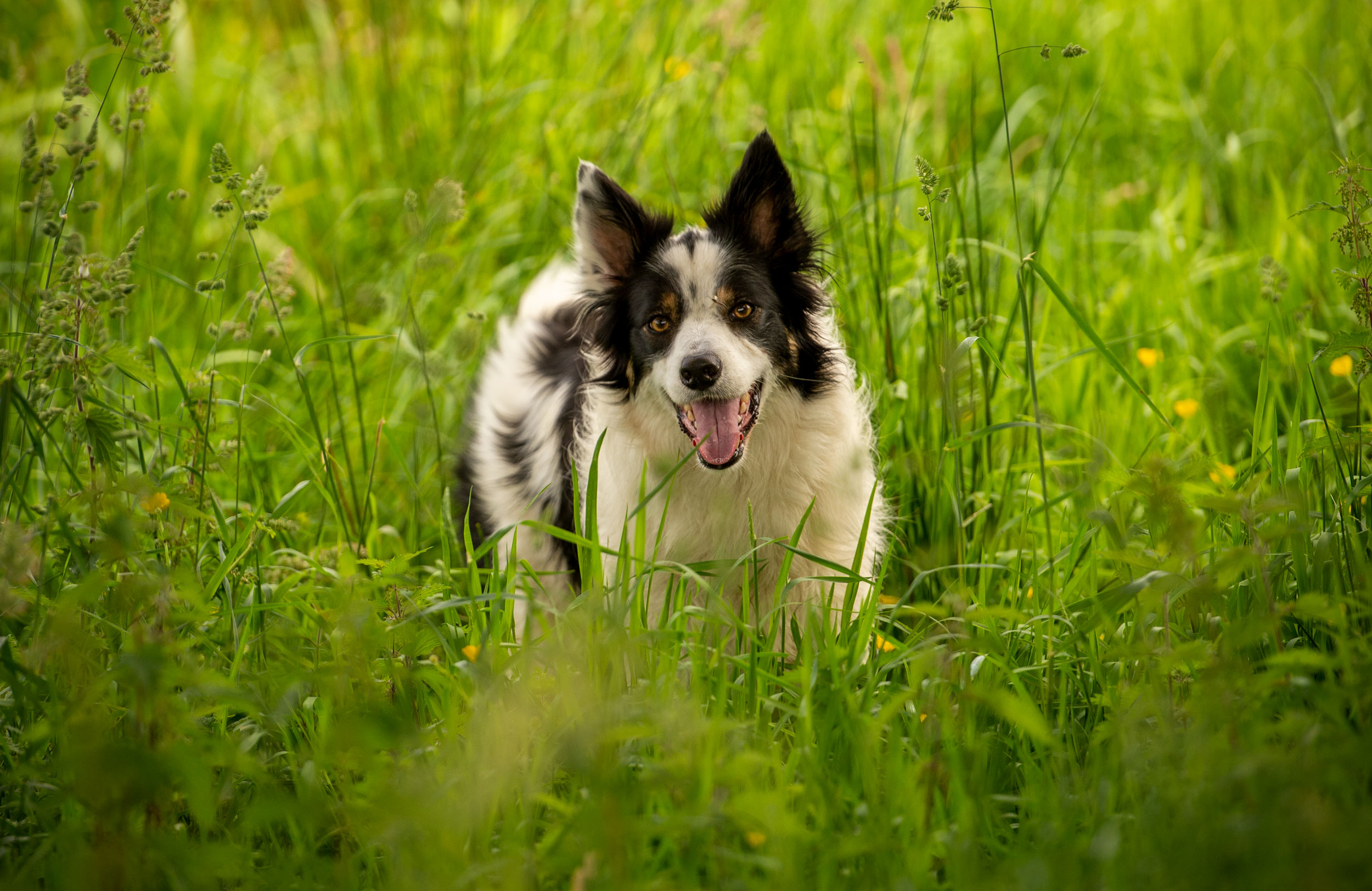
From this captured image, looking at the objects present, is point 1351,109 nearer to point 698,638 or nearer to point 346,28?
point 698,638

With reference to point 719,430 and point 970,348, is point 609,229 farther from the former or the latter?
point 970,348

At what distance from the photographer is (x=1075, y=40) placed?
532 centimetres

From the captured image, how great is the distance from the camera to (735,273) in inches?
116

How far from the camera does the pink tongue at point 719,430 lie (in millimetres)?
2793

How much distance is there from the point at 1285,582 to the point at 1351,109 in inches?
135

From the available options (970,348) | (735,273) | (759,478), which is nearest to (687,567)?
(759,478)

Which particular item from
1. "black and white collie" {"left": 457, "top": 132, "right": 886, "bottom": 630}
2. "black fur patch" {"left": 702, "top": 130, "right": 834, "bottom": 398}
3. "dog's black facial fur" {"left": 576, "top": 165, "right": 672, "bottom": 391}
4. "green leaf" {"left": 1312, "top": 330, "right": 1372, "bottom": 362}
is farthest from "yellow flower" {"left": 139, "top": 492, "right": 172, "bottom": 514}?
"green leaf" {"left": 1312, "top": 330, "right": 1372, "bottom": 362}

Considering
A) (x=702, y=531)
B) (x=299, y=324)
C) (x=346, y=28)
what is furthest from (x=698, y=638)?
(x=346, y=28)

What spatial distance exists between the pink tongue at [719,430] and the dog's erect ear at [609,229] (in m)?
0.57

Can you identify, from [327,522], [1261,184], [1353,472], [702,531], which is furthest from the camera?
[1261,184]

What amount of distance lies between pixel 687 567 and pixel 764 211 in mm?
1207

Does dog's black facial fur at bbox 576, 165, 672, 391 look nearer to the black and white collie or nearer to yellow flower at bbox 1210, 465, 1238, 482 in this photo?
the black and white collie

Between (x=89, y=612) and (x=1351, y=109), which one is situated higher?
(x=1351, y=109)

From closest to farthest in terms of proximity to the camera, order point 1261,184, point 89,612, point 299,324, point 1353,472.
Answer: point 89,612, point 1353,472, point 299,324, point 1261,184
